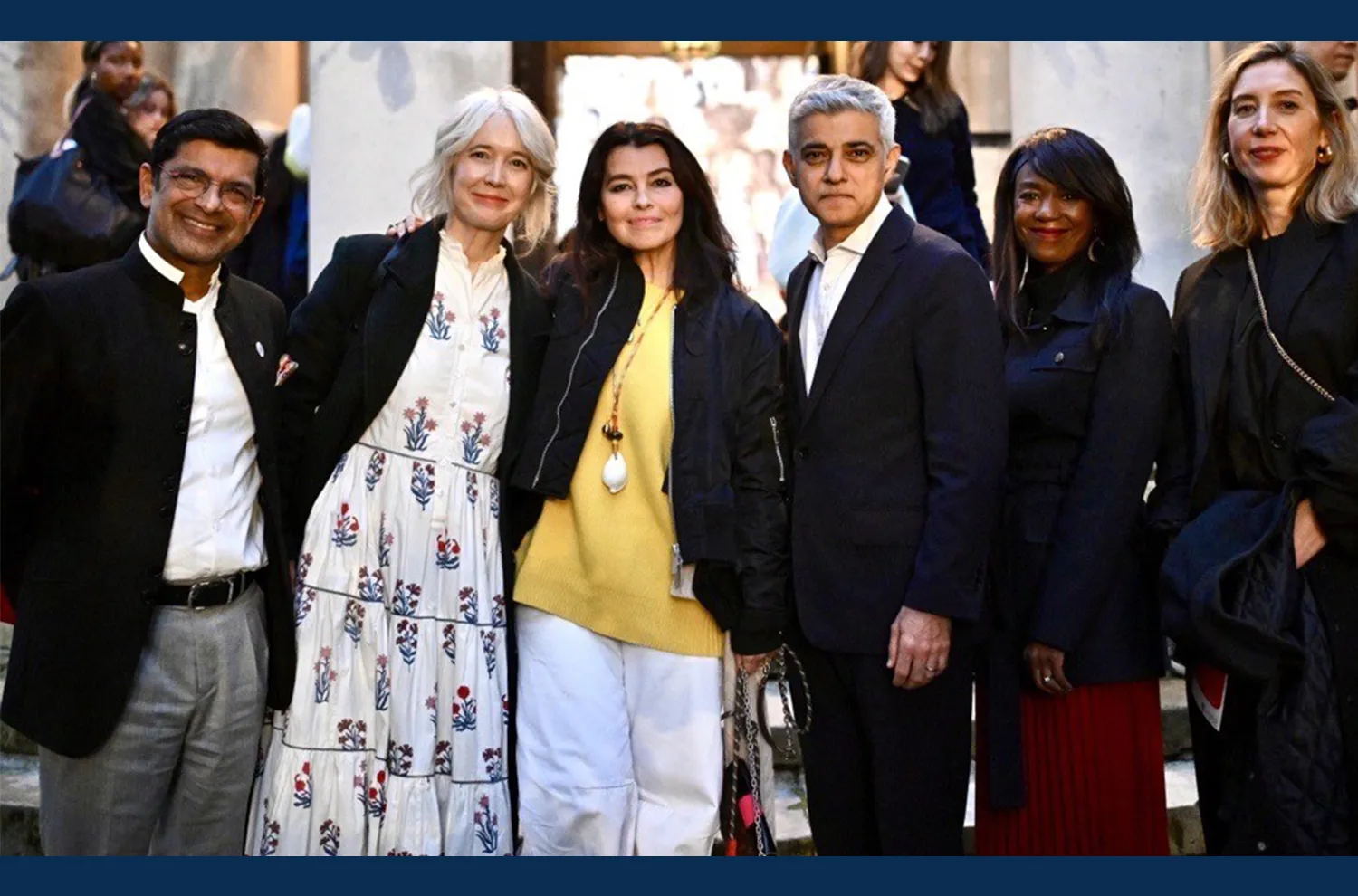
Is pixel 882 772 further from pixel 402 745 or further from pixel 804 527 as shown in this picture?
pixel 402 745

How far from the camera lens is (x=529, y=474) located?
3615 millimetres

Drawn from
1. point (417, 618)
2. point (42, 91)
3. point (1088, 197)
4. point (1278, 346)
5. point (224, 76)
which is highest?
point (224, 76)

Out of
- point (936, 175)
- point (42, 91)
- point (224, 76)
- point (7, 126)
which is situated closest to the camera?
point (936, 175)

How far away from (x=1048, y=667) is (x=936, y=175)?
98.5 inches

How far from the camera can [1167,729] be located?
5004 millimetres

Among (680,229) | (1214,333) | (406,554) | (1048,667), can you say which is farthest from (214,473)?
(1214,333)

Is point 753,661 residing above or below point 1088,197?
below

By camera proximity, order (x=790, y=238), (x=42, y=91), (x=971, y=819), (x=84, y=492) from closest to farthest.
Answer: (x=84, y=492) → (x=971, y=819) → (x=790, y=238) → (x=42, y=91)

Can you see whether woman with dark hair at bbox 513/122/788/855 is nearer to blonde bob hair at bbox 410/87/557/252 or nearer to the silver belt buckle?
blonde bob hair at bbox 410/87/557/252

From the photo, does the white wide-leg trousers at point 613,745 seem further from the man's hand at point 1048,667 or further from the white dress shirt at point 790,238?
the white dress shirt at point 790,238

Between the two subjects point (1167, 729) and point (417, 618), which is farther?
point (1167, 729)

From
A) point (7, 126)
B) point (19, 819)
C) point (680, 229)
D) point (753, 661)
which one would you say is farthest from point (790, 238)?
point (7, 126)

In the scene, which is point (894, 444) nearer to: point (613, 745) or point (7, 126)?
point (613, 745)

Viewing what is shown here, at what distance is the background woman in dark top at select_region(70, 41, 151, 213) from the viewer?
18.3ft
